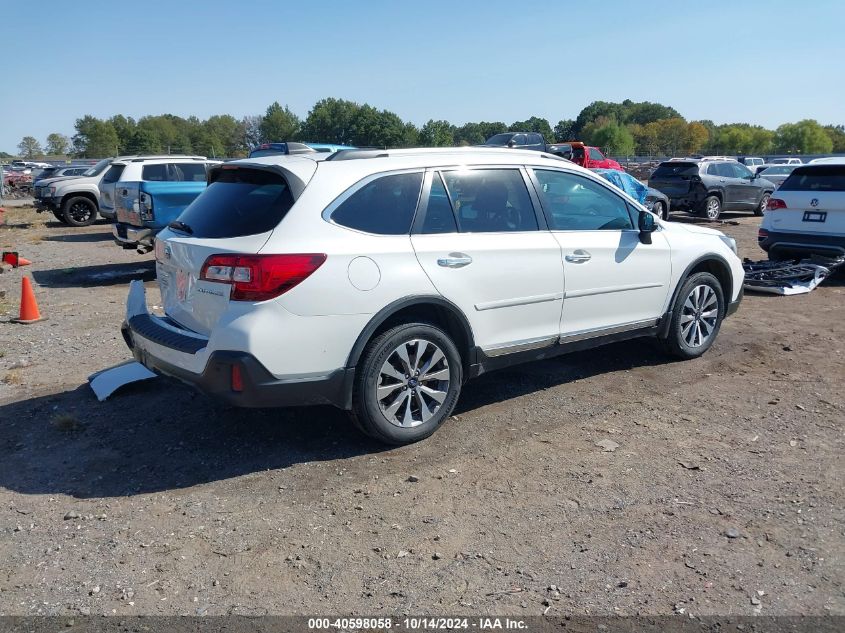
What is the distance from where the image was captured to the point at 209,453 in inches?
175

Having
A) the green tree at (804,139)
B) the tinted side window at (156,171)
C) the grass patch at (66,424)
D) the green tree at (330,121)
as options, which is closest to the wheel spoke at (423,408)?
the grass patch at (66,424)

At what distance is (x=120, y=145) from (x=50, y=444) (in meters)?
95.0

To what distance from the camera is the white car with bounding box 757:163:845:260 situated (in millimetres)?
9352

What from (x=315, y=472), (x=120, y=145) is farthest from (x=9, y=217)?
(x=120, y=145)

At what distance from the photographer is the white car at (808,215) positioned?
9.35 meters

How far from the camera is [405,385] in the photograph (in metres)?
4.43

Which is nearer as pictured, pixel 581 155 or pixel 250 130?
pixel 581 155

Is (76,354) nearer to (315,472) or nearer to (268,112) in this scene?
(315,472)

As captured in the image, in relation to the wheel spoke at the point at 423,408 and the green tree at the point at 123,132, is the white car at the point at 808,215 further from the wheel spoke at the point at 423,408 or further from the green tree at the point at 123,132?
the green tree at the point at 123,132

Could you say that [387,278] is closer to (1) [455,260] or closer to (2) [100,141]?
(1) [455,260]

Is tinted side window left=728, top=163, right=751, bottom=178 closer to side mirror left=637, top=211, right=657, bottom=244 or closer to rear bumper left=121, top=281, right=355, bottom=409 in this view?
side mirror left=637, top=211, right=657, bottom=244

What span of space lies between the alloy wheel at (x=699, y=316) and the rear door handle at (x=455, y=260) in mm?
2527

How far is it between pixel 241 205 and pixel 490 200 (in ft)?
5.69

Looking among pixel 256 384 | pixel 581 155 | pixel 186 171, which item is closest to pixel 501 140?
pixel 581 155
